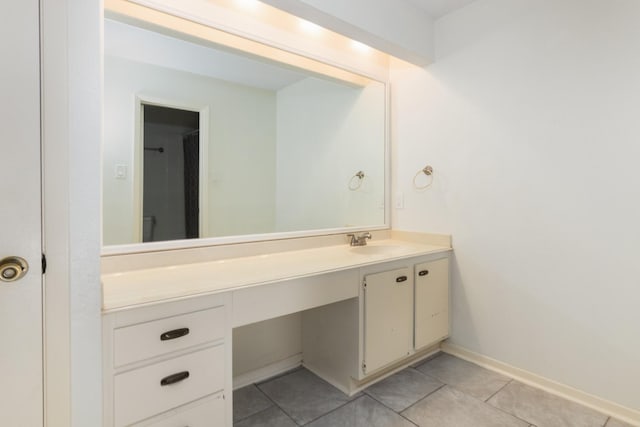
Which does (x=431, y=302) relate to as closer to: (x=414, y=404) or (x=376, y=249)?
(x=376, y=249)

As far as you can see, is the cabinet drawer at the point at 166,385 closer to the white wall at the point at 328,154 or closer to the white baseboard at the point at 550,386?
the white wall at the point at 328,154

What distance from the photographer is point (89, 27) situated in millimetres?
1045

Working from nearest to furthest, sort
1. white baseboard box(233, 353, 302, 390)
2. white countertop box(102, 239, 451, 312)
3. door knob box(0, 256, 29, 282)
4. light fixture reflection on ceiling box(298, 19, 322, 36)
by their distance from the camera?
door knob box(0, 256, 29, 282) < white countertop box(102, 239, 451, 312) < white baseboard box(233, 353, 302, 390) < light fixture reflection on ceiling box(298, 19, 322, 36)

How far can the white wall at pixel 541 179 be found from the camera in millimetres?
1709

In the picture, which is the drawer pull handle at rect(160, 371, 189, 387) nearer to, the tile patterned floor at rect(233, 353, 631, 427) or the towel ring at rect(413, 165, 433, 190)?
the tile patterned floor at rect(233, 353, 631, 427)

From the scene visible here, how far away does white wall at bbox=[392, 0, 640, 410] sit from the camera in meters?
1.71

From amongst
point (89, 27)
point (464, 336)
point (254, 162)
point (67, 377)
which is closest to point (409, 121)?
point (254, 162)

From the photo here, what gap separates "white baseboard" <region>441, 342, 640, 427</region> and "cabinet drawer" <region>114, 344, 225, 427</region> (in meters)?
1.82

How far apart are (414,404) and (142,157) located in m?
2.02

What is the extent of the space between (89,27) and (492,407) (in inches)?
98.1

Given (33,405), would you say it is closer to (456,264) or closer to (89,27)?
(89,27)

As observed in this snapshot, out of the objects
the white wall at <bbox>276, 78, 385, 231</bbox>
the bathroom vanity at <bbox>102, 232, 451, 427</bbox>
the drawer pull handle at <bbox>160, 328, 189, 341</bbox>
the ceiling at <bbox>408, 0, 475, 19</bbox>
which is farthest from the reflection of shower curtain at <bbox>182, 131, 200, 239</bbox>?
the ceiling at <bbox>408, 0, 475, 19</bbox>

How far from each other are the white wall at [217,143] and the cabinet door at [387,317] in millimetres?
823

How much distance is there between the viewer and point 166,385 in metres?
1.21
